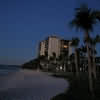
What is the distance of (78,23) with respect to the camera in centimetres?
1343

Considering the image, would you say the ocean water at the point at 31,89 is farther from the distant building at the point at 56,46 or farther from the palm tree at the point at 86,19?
the distant building at the point at 56,46

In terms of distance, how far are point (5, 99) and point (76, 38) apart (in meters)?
23.4

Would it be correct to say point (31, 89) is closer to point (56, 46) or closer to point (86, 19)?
point (86, 19)

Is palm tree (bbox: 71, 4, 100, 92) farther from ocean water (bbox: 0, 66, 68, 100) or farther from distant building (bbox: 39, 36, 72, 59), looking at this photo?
distant building (bbox: 39, 36, 72, 59)

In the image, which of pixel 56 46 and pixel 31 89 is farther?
pixel 56 46

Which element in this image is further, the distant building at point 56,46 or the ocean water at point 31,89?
the distant building at point 56,46

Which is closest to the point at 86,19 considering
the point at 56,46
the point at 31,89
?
the point at 31,89

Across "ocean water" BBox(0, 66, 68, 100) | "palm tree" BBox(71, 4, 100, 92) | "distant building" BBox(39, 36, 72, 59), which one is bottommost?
"ocean water" BBox(0, 66, 68, 100)

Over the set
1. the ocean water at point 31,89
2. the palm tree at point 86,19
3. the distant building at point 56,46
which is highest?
the distant building at point 56,46

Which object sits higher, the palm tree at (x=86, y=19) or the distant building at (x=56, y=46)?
the distant building at (x=56, y=46)

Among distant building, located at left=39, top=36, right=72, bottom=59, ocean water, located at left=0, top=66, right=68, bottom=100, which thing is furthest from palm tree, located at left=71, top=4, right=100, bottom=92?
distant building, located at left=39, top=36, right=72, bottom=59

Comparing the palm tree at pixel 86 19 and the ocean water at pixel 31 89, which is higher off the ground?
the palm tree at pixel 86 19

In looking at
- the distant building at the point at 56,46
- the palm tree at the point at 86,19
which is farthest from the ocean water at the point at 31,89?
the distant building at the point at 56,46

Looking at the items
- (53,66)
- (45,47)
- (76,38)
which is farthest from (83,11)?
(45,47)
